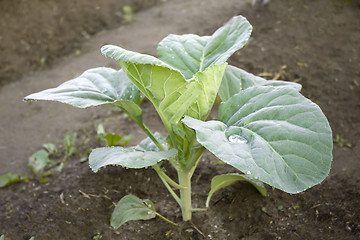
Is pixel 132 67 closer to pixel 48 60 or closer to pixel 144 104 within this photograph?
pixel 144 104

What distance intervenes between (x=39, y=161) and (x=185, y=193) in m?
1.18

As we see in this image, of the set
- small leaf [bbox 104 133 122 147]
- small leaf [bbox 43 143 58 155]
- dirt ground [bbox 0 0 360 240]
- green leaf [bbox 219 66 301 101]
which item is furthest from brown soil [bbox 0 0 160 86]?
green leaf [bbox 219 66 301 101]

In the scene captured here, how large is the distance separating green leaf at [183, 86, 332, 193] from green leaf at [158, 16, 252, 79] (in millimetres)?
367

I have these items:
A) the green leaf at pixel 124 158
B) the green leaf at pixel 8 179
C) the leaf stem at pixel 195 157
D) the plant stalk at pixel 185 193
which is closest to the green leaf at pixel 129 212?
the plant stalk at pixel 185 193

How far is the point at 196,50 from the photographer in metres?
1.89

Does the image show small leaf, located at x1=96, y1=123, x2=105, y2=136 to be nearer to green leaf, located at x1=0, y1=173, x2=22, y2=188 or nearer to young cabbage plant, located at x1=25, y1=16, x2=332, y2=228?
green leaf, located at x1=0, y1=173, x2=22, y2=188

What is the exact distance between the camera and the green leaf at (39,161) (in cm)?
254

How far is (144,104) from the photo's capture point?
9.91ft

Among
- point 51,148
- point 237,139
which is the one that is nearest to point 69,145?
point 51,148

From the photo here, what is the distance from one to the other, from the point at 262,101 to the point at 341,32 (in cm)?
234

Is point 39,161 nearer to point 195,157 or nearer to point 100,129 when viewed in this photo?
point 100,129

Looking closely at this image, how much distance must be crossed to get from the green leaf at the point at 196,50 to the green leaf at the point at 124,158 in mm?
Result: 484

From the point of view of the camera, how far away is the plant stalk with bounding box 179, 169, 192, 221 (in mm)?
1832

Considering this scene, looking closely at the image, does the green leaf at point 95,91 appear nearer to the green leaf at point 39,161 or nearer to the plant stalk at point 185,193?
the plant stalk at point 185,193
